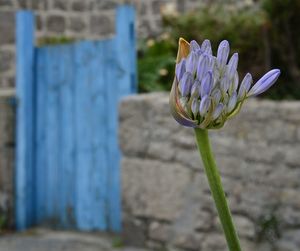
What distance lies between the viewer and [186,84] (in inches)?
34.0

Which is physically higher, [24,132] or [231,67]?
[231,67]

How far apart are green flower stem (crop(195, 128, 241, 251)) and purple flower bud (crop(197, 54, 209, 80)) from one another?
0.24 ft

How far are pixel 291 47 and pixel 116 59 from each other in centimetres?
133

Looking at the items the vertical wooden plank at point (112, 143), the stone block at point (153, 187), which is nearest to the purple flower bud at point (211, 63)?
the stone block at point (153, 187)

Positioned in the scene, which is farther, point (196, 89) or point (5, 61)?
point (5, 61)

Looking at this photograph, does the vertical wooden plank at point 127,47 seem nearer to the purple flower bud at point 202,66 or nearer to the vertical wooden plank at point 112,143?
the vertical wooden plank at point 112,143

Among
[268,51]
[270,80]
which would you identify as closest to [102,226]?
[268,51]

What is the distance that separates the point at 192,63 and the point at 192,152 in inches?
138

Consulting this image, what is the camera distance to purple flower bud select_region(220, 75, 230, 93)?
33.8 inches

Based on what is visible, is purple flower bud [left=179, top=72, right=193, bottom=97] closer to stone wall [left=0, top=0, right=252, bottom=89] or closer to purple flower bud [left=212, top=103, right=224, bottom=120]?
purple flower bud [left=212, top=103, right=224, bottom=120]

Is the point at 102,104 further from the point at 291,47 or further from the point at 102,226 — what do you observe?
the point at 291,47

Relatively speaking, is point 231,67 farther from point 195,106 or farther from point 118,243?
point 118,243

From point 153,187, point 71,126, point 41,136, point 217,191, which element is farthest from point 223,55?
point 41,136

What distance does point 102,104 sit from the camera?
17.1ft
